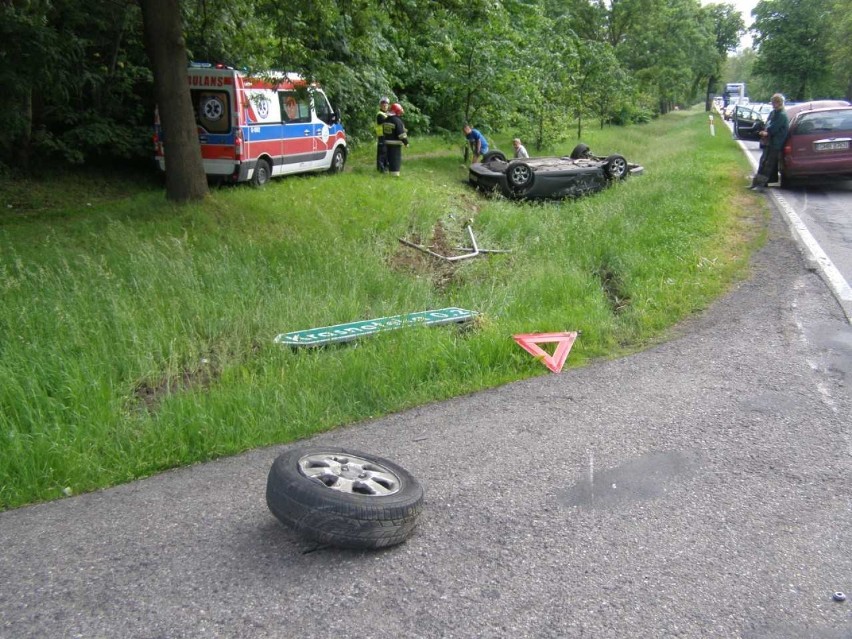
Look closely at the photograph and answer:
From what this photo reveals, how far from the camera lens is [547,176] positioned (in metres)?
16.8

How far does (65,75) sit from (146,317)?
8.86 m

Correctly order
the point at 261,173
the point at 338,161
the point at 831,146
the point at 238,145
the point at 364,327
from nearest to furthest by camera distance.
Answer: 1. the point at 364,327
2. the point at 238,145
3. the point at 261,173
4. the point at 831,146
5. the point at 338,161

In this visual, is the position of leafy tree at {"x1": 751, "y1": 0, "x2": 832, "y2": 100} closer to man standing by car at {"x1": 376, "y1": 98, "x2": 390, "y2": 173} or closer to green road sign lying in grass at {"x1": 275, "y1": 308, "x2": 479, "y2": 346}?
man standing by car at {"x1": 376, "y1": 98, "x2": 390, "y2": 173}

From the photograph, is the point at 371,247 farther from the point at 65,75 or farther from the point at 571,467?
the point at 571,467

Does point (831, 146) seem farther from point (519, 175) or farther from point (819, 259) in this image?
point (819, 259)

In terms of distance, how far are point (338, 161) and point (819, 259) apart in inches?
439

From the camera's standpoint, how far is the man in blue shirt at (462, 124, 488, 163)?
66.2 feet

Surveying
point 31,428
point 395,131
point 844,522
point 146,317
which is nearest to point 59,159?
point 395,131

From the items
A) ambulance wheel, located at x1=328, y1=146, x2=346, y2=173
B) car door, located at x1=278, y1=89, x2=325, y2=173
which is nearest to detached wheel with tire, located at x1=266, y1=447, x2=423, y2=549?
car door, located at x1=278, y1=89, x2=325, y2=173

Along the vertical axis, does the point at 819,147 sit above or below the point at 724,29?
below

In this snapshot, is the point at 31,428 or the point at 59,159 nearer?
the point at 31,428

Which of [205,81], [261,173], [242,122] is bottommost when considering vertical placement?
[261,173]

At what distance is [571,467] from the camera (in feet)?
15.4

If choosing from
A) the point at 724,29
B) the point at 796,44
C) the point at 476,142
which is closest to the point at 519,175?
the point at 476,142
